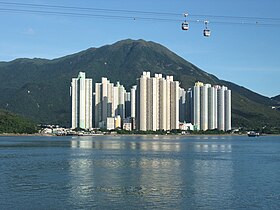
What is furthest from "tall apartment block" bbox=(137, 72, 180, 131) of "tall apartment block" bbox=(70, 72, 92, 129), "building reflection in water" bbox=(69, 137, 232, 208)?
"building reflection in water" bbox=(69, 137, 232, 208)

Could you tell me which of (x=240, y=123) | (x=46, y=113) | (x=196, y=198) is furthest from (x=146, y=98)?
(x=196, y=198)

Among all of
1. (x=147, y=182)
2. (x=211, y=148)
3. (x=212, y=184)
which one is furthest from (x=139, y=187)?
(x=211, y=148)

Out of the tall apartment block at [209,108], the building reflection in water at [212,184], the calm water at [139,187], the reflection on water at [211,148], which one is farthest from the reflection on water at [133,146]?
the tall apartment block at [209,108]

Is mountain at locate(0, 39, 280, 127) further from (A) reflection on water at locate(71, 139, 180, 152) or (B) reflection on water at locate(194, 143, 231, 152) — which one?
(B) reflection on water at locate(194, 143, 231, 152)

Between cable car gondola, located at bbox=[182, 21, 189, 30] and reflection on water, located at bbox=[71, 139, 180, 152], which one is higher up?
cable car gondola, located at bbox=[182, 21, 189, 30]

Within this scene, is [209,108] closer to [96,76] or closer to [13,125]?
[13,125]
